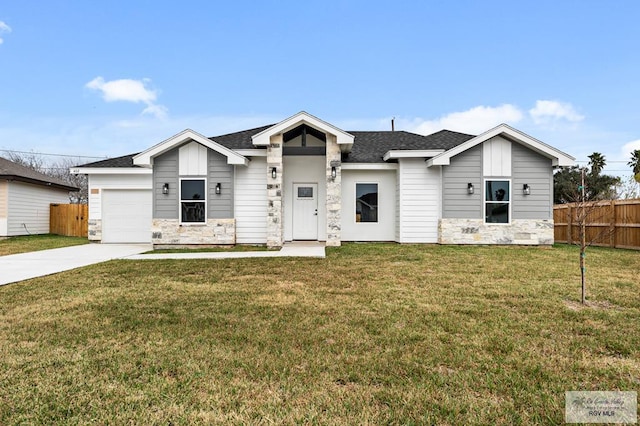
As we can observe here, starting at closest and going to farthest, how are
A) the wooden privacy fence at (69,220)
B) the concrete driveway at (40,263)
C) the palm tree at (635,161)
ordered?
the concrete driveway at (40,263)
the wooden privacy fence at (69,220)
the palm tree at (635,161)

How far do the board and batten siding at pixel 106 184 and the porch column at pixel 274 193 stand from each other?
227 inches

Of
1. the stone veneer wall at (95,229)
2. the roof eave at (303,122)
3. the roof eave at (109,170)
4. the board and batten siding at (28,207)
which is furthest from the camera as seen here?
the board and batten siding at (28,207)

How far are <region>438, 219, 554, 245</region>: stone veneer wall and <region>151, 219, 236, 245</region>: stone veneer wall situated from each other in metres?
7.26

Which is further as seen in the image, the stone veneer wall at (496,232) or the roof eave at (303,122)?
the stone veneer wall at (496,232)

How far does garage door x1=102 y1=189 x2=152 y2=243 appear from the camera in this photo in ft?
44.9

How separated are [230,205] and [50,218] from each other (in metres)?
13.2

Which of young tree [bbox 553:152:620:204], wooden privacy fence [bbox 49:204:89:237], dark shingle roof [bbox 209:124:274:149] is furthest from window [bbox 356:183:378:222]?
young tree [bbox 553:152:620:204]

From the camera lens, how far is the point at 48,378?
8.47ft

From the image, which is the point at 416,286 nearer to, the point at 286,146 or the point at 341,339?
the point at 341,339

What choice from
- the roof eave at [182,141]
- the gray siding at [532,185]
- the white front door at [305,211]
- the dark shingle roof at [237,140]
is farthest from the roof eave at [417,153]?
the roof eave at [182,141]

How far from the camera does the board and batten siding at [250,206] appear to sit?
1170cm

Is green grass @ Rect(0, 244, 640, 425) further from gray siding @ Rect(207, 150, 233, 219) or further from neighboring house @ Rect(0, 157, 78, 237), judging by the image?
neighboring house @ Rect(0, 157, 78, 237)

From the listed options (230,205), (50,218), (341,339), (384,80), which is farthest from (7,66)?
(341,339)

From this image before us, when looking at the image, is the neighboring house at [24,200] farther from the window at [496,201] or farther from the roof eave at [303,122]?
the window at [496,201]
